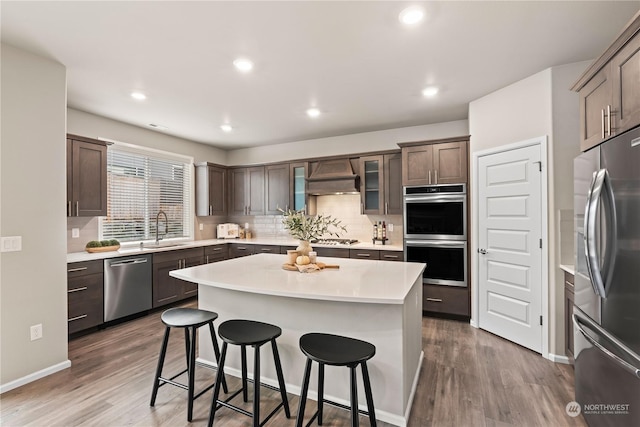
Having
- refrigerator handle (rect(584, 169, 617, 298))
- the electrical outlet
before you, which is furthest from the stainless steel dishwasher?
refrigerator handle (rect(584, 169, 617, 298))

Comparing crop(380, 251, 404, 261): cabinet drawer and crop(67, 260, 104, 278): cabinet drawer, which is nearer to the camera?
crop(67, 260, 104, 278): cabinet drawer

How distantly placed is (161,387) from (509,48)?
3.93 metres

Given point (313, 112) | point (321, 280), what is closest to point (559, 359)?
point (321, 280)

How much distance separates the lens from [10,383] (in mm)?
2428

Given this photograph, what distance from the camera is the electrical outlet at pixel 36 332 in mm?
2575

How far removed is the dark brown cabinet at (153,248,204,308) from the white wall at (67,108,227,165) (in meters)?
1.81

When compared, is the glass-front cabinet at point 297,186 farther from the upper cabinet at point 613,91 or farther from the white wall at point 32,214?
the upper cabinet at point 613,91

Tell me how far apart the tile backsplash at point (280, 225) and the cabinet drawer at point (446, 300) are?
1022 mm

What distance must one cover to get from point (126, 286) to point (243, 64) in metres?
3.09

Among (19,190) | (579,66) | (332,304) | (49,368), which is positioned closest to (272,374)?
(332,304)

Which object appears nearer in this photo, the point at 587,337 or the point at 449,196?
the point at 587,337

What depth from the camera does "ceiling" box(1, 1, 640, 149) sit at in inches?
82.0

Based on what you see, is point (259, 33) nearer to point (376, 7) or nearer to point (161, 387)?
point (376, 7)

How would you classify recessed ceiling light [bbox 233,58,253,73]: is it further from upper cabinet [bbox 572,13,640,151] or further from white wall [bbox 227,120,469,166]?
white wall [bbox 227,120,469,166]
